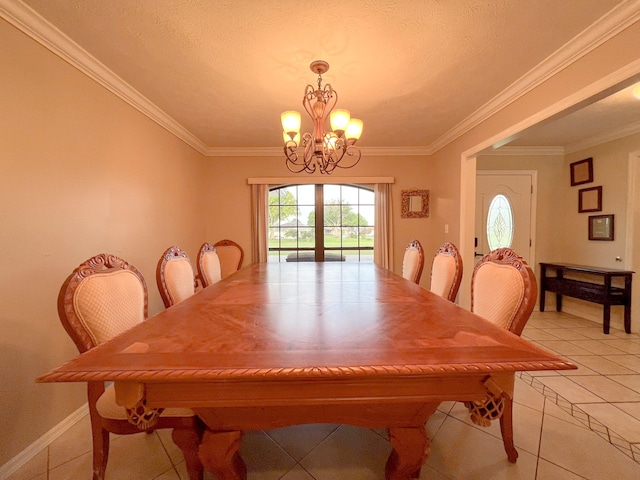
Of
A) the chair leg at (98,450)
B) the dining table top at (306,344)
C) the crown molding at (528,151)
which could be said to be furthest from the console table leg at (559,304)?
the chair leg at (98,450)

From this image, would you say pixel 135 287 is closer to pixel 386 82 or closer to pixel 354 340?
pixel 354 340

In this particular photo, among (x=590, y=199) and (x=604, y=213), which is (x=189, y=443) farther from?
(x=590, y=199)

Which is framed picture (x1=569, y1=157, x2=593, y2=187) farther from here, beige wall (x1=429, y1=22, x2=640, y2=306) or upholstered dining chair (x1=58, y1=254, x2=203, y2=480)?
upholstered dining chair (x1=58, y1=254, x2=203, y2=480)

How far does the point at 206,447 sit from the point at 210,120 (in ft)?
9.32

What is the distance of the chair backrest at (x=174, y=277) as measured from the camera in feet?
5.38

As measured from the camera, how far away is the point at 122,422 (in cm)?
106

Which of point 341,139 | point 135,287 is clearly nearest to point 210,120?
point 341,139

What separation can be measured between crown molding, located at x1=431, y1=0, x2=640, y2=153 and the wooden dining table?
5.90 ft

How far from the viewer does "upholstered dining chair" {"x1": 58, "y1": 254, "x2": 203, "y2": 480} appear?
101cm

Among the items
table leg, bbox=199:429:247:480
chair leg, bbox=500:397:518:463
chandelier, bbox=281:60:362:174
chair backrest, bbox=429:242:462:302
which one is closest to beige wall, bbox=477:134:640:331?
chair backrest, bbox=429:242:462:302

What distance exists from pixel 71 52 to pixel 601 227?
5.38 meters

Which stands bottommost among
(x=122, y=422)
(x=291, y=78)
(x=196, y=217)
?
(x=122, y=422)

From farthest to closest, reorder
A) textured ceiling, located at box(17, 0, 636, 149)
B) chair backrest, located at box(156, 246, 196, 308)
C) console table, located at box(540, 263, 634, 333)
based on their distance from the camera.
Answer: console table, located at box(540, 263, 634, 333), chair backrest, located at box(156, 246, 196, 308), textured ceiling, located at box(17, 0, 636, 149)

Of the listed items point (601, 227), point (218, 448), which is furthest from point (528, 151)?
point (218, 448)
